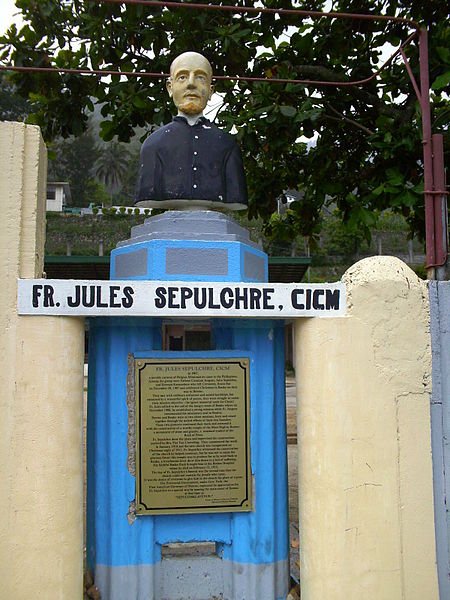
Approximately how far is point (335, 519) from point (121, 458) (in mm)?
1639

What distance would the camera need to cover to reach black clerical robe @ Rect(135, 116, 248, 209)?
16.4 ft

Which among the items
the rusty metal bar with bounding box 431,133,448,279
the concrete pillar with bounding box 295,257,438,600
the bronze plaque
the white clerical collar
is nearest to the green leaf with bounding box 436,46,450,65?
the rusty metal bar with bounding box 431,133,448,279

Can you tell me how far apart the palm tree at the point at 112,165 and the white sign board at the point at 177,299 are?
263ft

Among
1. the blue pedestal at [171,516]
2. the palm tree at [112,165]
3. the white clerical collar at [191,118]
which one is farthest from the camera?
the palm tree at [112,165]

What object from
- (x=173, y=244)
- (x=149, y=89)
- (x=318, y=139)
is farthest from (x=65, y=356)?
(x=318, y=139)

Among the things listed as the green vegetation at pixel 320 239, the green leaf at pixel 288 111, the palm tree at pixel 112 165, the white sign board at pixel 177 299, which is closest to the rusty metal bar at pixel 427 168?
the white sign board at pixel 177 299

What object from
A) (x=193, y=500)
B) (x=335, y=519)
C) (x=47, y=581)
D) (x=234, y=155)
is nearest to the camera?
(x=47, y=581)

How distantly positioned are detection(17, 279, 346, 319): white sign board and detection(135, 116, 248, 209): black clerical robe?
1071 mm

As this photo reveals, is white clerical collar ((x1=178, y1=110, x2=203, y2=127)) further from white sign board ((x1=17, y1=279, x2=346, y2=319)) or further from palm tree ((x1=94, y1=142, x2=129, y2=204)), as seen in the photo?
palm tree ((x1=94, y1=142, x2=129, y2=204))

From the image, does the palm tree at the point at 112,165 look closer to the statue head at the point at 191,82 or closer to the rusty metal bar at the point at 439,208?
the statue head at the point at 191,82

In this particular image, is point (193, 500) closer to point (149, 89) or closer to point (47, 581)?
point (47, 581)

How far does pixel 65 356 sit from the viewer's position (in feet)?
13.7

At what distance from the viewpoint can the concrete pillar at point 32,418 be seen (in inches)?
156

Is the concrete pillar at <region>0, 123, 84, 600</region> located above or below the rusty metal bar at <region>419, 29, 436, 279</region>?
below
